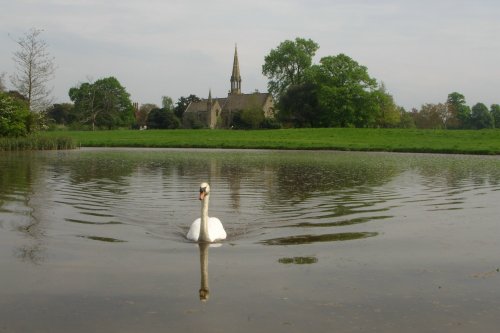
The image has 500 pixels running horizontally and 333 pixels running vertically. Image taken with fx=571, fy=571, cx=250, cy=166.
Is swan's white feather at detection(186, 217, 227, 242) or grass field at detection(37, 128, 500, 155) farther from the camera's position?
grass field at detection(37, 128, 500, 155)

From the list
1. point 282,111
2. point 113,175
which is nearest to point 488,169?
point 113,175

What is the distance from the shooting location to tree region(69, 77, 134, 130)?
373 ft

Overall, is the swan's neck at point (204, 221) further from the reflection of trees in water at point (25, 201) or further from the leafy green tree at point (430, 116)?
the leafy green tree at point (430, 116)

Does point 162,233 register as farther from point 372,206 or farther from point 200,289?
point 372,206

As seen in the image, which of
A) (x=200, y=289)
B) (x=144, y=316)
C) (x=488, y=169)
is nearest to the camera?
(x=144, y=316)

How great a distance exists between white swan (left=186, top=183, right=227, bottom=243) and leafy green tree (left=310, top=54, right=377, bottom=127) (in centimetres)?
7746

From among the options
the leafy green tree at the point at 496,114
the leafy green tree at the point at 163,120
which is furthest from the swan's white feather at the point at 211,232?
the leafy green tree at the point at 496,114

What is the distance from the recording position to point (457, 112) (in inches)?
5463

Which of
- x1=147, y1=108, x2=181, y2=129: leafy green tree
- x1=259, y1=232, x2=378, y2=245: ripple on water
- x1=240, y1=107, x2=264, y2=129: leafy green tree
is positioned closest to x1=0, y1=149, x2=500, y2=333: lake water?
x1=259, y1=232, x2=378, y2=245: ripple on water

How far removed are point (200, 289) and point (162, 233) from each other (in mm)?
4308

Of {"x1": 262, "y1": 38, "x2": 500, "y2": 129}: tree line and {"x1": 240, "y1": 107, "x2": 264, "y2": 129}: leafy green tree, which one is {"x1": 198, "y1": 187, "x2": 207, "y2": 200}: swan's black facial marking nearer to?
{"x1": 262, "y1": 38, "x2": 500, "y2": 129}: tree line

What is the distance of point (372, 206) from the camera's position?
15.4 metres

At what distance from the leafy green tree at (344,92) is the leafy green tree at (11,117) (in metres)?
49.4

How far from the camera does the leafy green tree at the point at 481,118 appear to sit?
136m
